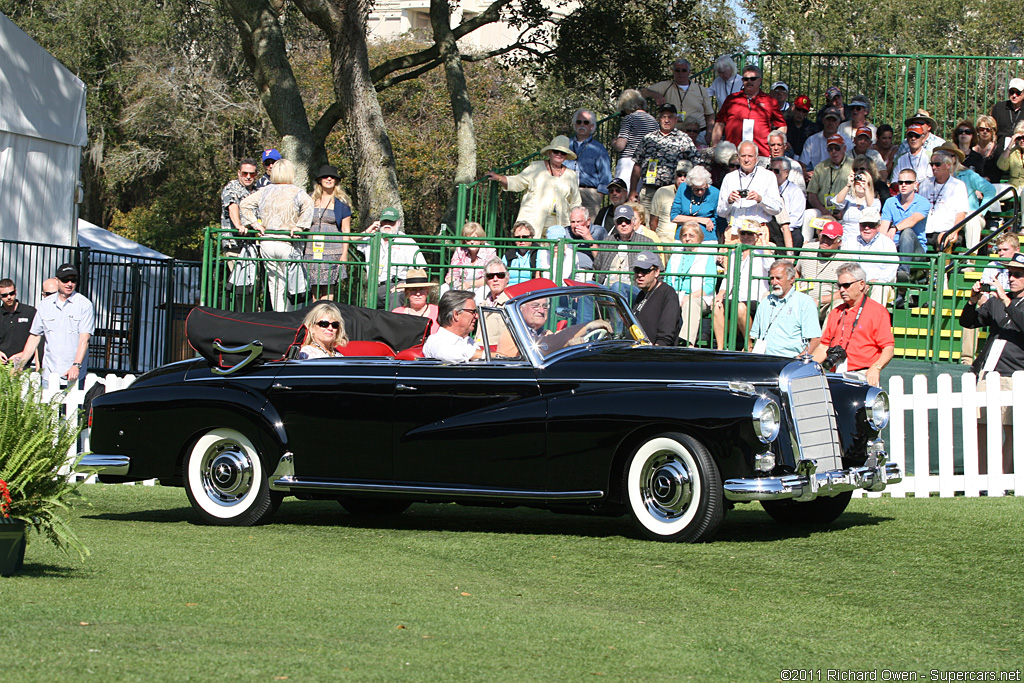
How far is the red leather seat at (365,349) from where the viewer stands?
30.8 ft

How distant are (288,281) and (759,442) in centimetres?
751

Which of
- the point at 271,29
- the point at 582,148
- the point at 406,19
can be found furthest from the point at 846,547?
the point at 406,19

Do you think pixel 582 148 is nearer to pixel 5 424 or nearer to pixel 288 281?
pixel 288 281

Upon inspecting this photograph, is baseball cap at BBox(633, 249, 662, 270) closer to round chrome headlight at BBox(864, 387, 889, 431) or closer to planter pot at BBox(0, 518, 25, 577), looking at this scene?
round chrome headlight at BBox(864, 387, 889, 431)

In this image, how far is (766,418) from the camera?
777 cm

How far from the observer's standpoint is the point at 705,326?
13.2 metres

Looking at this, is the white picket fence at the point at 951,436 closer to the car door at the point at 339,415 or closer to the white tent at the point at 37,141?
the car door at the point at 339,415

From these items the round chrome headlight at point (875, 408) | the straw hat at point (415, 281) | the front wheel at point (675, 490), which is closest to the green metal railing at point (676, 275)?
the straw hat at point (415, 281)

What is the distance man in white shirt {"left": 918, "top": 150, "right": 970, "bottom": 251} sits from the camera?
15.7 meters

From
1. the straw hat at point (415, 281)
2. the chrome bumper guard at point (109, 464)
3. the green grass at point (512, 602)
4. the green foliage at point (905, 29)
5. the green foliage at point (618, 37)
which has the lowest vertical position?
the green grass at point (512, 602)

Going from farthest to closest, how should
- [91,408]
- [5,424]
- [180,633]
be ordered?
[91,408], [5,424], [180,633]

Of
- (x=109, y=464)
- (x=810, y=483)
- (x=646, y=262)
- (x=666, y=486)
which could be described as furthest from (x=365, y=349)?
(x=810, y=483)

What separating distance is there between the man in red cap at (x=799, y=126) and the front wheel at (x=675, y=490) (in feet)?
38.3

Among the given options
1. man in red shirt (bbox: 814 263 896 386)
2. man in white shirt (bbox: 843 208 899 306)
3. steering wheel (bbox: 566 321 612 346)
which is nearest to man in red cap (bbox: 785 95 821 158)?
man in white shirt (bbox: 843 208 899 306)
